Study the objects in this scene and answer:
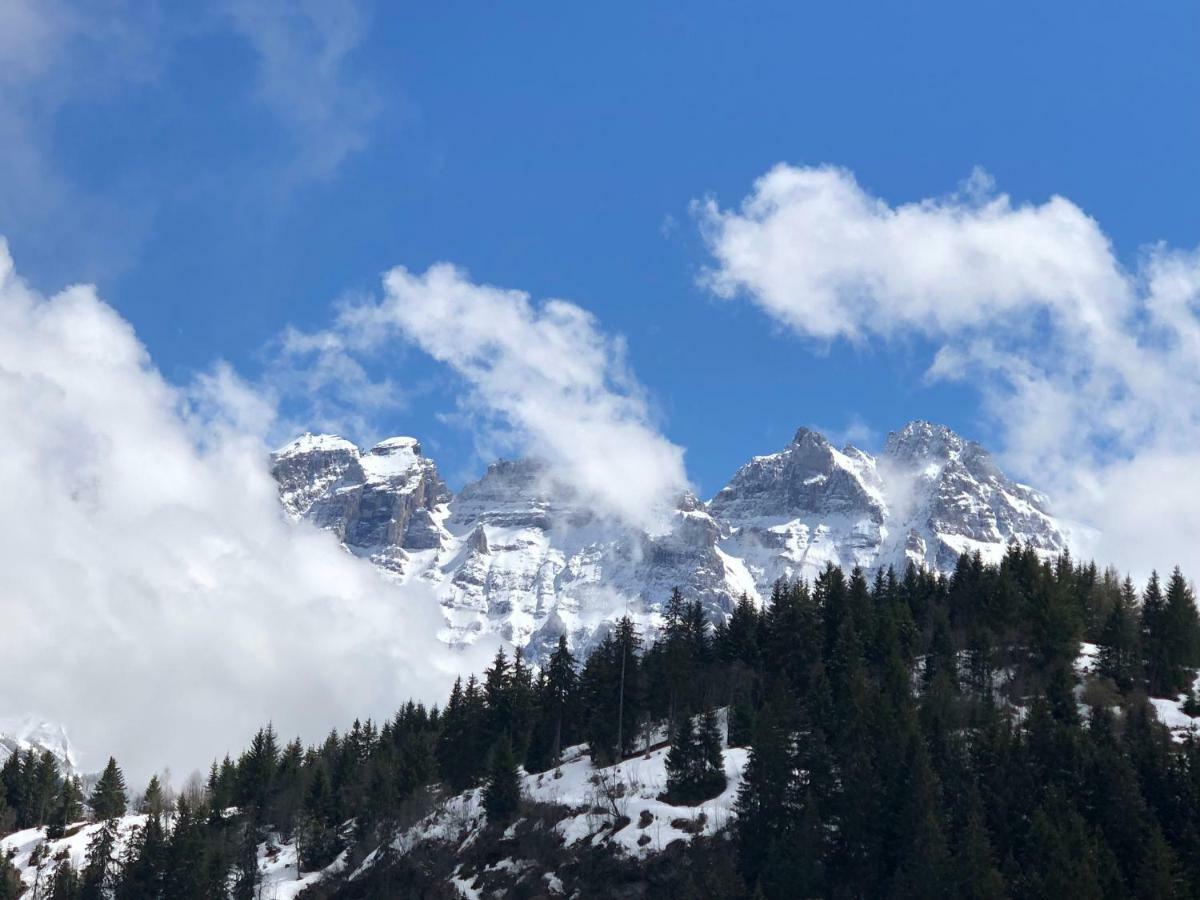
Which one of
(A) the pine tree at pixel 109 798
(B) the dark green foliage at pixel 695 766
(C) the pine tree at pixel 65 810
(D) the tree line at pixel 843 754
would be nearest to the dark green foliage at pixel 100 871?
(D) the tree line at pixel 843 754

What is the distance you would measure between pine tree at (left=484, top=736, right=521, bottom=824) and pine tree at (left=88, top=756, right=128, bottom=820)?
64.5 metres

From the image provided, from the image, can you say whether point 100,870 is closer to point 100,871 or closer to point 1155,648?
point 100,871

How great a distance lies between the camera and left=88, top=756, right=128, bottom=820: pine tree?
159 meters

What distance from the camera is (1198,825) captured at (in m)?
84.0

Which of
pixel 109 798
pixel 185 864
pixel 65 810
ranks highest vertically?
pixel 109 798

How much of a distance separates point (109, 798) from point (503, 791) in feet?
231

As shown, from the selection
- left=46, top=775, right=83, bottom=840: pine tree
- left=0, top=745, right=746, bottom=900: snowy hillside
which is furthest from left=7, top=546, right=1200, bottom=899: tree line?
left=0, top=745, right=746, bottom=900: snowy hillside

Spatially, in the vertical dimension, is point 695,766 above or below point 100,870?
above

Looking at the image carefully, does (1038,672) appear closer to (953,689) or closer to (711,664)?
(953,689)

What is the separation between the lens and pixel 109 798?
160375 millimetres

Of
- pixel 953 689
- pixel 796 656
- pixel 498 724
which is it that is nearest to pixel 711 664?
pixel 796 656

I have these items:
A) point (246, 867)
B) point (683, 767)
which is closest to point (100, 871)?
point (246, 867)

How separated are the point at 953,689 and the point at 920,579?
4167 centimetres

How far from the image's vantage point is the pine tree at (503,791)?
4537 inches
